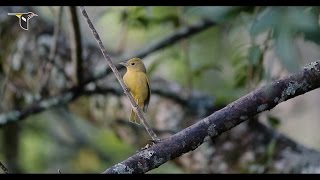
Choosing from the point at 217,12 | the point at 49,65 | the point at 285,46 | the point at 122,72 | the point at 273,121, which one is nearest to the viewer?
the point at 285,46

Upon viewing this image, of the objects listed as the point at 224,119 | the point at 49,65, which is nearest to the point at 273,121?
the point at 49,65

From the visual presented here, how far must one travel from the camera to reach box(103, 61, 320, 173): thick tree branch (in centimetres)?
126

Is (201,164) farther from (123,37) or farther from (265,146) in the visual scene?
(123,37)

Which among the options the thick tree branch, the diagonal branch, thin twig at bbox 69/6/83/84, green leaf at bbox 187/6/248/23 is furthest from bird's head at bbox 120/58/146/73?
the diagonal branch

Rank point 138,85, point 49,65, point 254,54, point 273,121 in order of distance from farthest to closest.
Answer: point 49,65
point 273,121
point 254,54
point 138,85

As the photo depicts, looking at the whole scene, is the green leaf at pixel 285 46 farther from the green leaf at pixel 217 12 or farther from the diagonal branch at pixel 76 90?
the diagonal branch at pixel 76 90

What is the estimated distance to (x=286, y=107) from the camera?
134 inches

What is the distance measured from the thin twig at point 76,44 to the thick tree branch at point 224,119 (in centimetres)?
81

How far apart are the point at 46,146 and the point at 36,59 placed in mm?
987

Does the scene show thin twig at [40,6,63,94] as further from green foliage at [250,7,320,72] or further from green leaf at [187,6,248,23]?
green foliage at [250,7,320,72]

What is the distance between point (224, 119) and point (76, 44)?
927mm

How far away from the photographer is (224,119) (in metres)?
1.29

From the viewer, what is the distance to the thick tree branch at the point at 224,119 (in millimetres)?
1256

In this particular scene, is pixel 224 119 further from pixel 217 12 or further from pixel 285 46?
pixel 217 12
